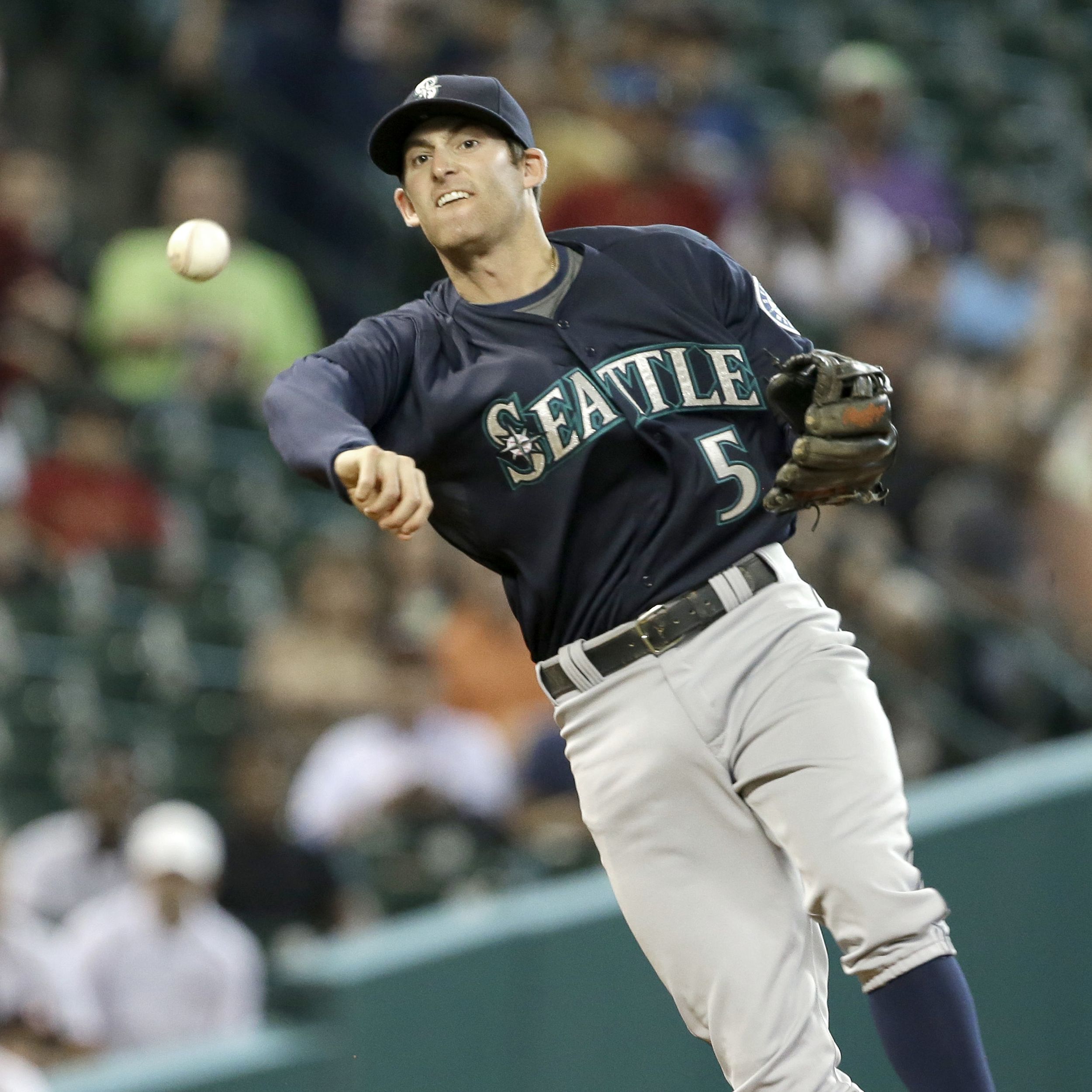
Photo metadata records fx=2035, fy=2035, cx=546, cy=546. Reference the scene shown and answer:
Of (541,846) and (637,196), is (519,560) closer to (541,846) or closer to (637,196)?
(541,846)

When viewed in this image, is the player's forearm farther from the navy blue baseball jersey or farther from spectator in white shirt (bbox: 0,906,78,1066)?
spectator in white shirt (bbox: 0,906,78,1066)

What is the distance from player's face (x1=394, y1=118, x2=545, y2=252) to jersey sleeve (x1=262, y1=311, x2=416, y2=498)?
0.55ft

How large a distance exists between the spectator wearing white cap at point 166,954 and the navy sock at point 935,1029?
3361 mm

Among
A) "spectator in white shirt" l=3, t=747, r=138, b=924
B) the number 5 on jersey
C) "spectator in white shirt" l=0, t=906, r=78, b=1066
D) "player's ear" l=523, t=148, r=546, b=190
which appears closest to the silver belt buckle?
the number 5 on jersey

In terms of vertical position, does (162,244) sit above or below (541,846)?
above

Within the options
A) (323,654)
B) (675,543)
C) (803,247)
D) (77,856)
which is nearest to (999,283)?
(803,247)

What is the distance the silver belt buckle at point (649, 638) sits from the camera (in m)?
3.12

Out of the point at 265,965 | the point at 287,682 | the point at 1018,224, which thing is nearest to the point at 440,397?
the point at 265,965

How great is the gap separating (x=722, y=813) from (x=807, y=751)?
18cm

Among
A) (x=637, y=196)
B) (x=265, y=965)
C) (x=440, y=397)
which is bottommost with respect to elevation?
(x=265, y=965)

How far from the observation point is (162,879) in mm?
5914

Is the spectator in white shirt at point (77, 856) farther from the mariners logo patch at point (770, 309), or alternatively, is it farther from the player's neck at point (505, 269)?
the mariners logo patch at point (770, 309)

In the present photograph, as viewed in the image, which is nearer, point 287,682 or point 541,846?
point 541,846

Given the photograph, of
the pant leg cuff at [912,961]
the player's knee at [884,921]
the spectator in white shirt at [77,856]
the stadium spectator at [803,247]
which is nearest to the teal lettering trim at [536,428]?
the player's knee at [884,921]
